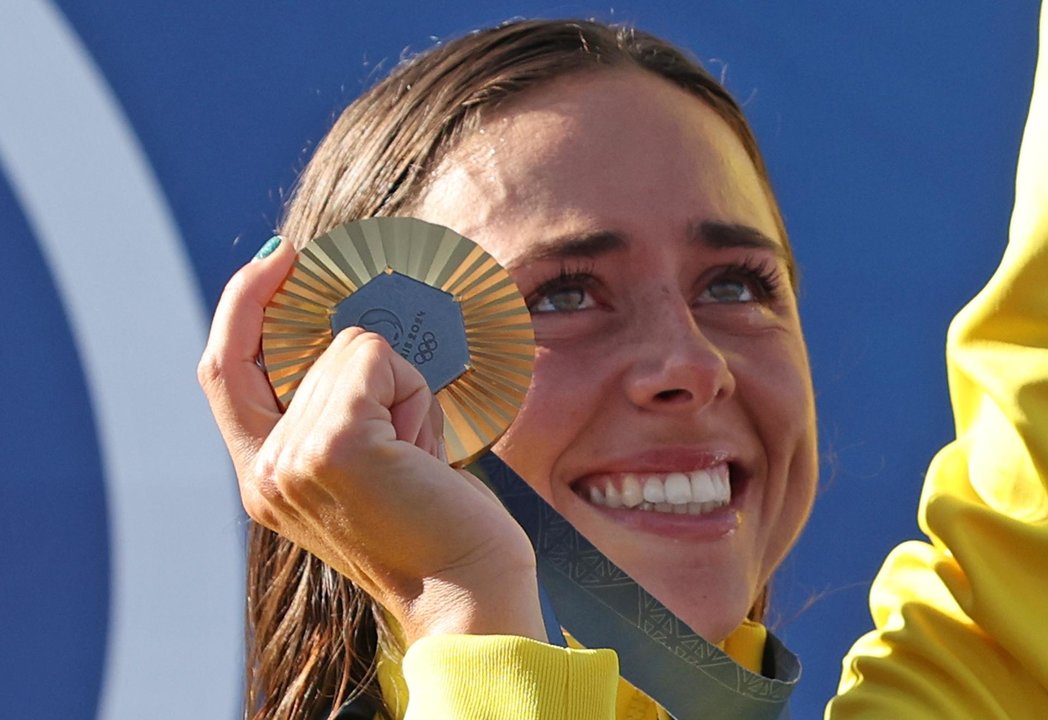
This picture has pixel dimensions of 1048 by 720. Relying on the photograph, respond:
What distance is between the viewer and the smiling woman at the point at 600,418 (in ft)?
3.33

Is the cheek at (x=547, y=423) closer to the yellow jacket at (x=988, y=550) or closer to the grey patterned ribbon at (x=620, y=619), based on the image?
the grey patterned ribbon at (x=620, y=619)

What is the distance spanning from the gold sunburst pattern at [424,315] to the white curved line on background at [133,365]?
2.35 ft

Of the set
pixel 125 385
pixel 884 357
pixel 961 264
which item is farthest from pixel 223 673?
pixel 961 264

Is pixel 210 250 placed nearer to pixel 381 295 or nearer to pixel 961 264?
pixel 381 295

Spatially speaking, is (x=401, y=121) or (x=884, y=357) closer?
(x=401, y=121)

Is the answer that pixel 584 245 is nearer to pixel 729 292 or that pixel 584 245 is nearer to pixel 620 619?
pixel 729 292

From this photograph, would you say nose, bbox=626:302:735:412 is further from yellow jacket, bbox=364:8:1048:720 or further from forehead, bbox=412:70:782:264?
yellow jacket, bbox=364:8:1048:720

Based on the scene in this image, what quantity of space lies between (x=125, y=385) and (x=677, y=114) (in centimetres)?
71

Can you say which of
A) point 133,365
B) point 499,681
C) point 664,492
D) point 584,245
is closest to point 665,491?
point 664,492

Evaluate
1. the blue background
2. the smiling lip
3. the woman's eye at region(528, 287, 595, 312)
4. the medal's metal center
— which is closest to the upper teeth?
the smiling lip

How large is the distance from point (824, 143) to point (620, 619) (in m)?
0.97

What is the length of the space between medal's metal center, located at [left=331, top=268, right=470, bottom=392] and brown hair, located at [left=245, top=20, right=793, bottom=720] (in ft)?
1.05

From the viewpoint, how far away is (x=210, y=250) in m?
1.77

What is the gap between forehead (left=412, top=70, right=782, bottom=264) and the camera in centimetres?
127
